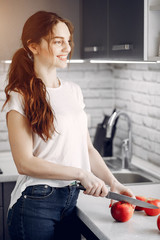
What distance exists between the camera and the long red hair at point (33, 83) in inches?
70.7

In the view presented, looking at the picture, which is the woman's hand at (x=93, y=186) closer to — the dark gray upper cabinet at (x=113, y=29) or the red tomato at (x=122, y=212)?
the red tomato at (x=122, y=212)

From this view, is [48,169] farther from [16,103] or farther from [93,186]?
[16,103]

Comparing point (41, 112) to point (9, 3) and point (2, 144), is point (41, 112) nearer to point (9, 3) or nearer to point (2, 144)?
point (9, 3)

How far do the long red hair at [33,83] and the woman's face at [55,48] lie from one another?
23 mm

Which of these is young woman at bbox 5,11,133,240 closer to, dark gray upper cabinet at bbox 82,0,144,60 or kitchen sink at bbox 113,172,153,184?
dark gray upper cabinet at bbox 82,0,144,60

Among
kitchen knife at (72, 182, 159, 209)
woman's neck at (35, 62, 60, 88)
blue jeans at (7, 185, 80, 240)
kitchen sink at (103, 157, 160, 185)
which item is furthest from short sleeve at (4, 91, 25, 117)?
kitchen sink at (103, 157, 160, 185)

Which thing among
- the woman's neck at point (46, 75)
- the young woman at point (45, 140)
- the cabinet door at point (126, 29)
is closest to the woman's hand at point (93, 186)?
the young woman at point (45, 140)

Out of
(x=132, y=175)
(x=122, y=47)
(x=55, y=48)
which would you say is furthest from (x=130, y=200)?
(x=132, y=175)

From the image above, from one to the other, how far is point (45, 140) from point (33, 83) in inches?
9.6

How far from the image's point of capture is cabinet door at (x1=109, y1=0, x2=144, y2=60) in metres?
2.17

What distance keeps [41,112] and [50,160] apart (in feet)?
0.67

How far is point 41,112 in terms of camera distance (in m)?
1.81

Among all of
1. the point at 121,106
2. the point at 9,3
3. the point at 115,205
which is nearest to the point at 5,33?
the point at 9,3

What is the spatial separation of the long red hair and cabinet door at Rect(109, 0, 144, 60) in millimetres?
423
